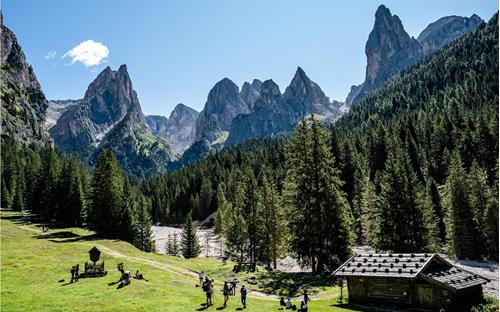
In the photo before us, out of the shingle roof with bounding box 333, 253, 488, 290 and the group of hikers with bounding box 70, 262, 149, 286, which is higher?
the shingle roof with bounding box 333, 253, 488, 290

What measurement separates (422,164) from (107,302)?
12216 cm

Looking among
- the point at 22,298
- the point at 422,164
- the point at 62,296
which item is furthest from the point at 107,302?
the point at 422,164

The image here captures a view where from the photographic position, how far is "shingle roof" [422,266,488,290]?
115 ft

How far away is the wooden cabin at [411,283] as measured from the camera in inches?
1388

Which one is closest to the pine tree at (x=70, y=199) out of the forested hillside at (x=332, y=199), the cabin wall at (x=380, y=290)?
the forested hillside at (x=332, y=199)

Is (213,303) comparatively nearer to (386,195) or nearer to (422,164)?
(386,195)

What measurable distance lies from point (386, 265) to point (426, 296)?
15.7 feet

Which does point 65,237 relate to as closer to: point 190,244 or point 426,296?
point 190,244

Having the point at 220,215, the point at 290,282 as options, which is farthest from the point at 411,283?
the point at 220,215

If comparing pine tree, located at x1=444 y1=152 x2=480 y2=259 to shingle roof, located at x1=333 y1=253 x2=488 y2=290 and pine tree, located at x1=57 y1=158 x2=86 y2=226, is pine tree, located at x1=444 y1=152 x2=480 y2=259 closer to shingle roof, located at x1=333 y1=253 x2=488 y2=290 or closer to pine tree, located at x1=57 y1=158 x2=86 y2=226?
shingle roof, located at x1=333 y1=253 x2=488 y2=290

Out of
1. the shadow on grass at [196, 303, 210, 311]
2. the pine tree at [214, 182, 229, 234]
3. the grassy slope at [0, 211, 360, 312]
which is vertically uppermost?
the pine tree at [214, 182, 229, 234]

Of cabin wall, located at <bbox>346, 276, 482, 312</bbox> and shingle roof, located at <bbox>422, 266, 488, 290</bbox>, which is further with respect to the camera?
cabin wall, located at <bbox>346, 276, 482, 312</bbox>

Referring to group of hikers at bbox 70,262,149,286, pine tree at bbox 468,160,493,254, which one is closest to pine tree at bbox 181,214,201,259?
group of hikers at bbox 70,262,149,286

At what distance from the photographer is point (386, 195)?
6328 centimetres
